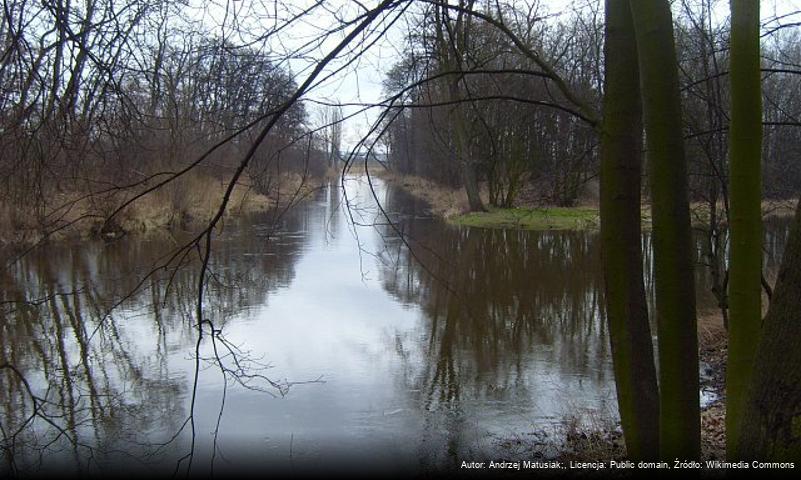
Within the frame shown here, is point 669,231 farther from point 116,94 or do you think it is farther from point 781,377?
point 116,94

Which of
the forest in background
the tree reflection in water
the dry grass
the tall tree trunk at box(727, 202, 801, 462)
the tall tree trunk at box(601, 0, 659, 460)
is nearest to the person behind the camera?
the tall tree trunk at box(727, 202, 801, 462)

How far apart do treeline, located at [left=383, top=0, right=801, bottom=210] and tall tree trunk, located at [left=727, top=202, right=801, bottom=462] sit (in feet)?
5.14

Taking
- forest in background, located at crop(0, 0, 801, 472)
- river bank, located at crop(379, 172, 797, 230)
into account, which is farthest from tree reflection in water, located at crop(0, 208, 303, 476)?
river bank, located at crop(379, 172, 797, 230)

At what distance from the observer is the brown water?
5.58m

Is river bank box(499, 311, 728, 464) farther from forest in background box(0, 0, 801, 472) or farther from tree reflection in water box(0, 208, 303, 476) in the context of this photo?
tree reflection in water box(0, 208, 303, 476)

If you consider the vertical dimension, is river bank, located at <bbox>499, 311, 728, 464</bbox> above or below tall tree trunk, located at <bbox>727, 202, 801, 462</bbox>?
below

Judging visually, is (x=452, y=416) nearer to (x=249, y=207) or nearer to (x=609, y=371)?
(x=609, y=371)

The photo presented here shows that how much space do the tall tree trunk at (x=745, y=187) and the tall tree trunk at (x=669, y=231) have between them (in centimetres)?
27

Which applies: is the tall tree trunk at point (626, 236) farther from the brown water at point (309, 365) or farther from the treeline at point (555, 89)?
the brown water at point (309, 365)

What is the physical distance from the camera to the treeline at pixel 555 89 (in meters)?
4.25

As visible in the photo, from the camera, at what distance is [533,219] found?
970 inches

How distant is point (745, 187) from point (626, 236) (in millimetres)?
650

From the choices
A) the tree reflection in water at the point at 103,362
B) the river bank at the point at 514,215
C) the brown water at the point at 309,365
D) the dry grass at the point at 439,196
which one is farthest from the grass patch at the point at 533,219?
the tree reflection in water at the point at 103,362

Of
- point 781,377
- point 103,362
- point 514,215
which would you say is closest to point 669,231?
point 781,377
